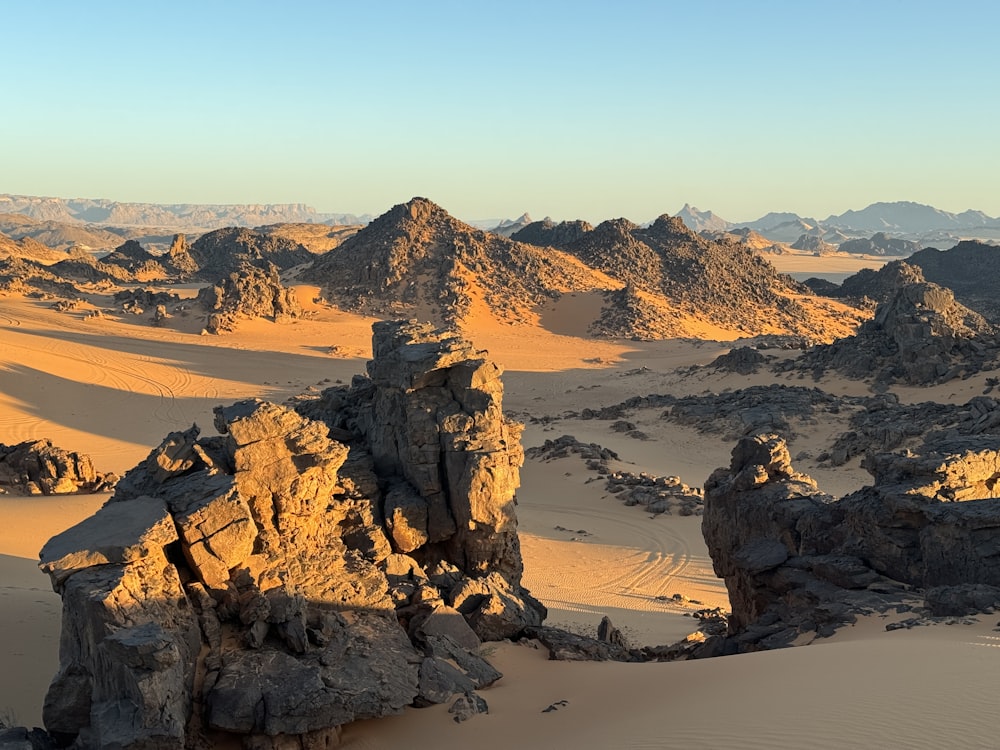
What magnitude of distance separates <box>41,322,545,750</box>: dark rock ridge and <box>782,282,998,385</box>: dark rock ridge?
85.8 feet

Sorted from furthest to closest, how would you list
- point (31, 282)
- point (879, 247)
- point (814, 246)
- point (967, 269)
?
point (879, 247) < point (814, 246) < point (967, 269) < point (31, 282)

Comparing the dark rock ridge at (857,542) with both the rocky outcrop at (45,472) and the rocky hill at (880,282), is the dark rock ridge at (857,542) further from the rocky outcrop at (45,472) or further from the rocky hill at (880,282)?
the rocky hill at (880,282)

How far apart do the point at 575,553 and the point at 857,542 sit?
A: 27.0ft

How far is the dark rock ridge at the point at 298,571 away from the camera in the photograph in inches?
293

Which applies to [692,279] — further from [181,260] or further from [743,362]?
[181,260]

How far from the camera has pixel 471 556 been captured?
11984 millimetres

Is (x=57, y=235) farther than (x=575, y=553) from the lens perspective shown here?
Yes

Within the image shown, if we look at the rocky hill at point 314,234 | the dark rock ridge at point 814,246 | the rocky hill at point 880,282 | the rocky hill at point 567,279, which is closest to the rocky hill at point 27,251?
the rocky hill at point 314,234

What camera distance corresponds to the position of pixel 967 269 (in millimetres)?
86750

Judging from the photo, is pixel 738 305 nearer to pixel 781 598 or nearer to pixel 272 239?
pixel 272 239

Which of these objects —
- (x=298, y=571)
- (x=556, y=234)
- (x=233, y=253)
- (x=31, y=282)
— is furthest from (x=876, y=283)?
(x=298, y=571)

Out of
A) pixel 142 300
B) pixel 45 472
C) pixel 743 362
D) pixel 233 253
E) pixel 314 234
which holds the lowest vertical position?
pixel 45 472

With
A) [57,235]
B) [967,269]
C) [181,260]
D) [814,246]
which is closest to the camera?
[181,260]

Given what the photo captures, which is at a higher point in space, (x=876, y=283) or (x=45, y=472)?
(x=876, y=283)
